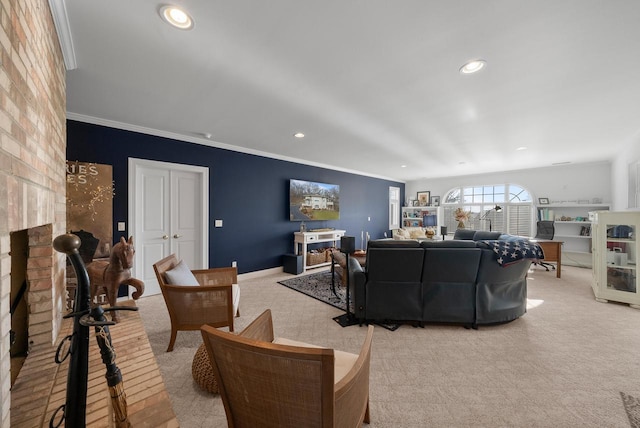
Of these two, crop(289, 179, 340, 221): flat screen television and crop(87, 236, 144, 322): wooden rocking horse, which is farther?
crop(289, 179, 340, 221): flat screen television

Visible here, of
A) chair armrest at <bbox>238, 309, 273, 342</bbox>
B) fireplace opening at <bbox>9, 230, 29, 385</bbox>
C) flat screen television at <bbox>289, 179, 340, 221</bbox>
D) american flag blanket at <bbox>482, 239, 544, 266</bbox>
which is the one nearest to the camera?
chair armrest at <bbox>238, 309, 273, 342</bbox>

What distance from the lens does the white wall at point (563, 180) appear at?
5.79 metres

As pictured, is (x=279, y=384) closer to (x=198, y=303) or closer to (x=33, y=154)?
(x=33, y=154)

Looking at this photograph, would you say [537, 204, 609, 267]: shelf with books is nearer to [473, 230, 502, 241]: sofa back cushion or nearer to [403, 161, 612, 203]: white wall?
[403, 161, 612, 203]: white wall

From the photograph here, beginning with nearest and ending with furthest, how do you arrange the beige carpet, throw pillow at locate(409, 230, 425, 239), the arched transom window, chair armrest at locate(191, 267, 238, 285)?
1. the beige carpet
2. chair armrest at locate(191, 267, 238, 285)
3. the arched transom window
4. throw pillow at locate(409, 230, 425, 239)

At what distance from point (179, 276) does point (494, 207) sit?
7917 millimetres

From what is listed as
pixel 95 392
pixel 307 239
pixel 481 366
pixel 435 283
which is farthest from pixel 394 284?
pixel 307 239

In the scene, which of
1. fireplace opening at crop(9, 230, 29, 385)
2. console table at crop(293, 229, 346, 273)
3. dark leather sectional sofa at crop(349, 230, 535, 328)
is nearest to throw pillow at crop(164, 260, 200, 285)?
fireplace opening at crop(9, 230, 29, 385)

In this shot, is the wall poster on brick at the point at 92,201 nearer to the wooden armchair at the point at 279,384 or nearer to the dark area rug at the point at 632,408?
the wooden armchair at the point at 279,384

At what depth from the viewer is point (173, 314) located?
227cm

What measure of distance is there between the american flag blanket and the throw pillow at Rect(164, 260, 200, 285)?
10.1ft

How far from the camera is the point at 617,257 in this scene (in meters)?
3.66

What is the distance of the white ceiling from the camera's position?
154 centimetres

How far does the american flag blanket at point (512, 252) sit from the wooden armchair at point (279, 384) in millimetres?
2350
